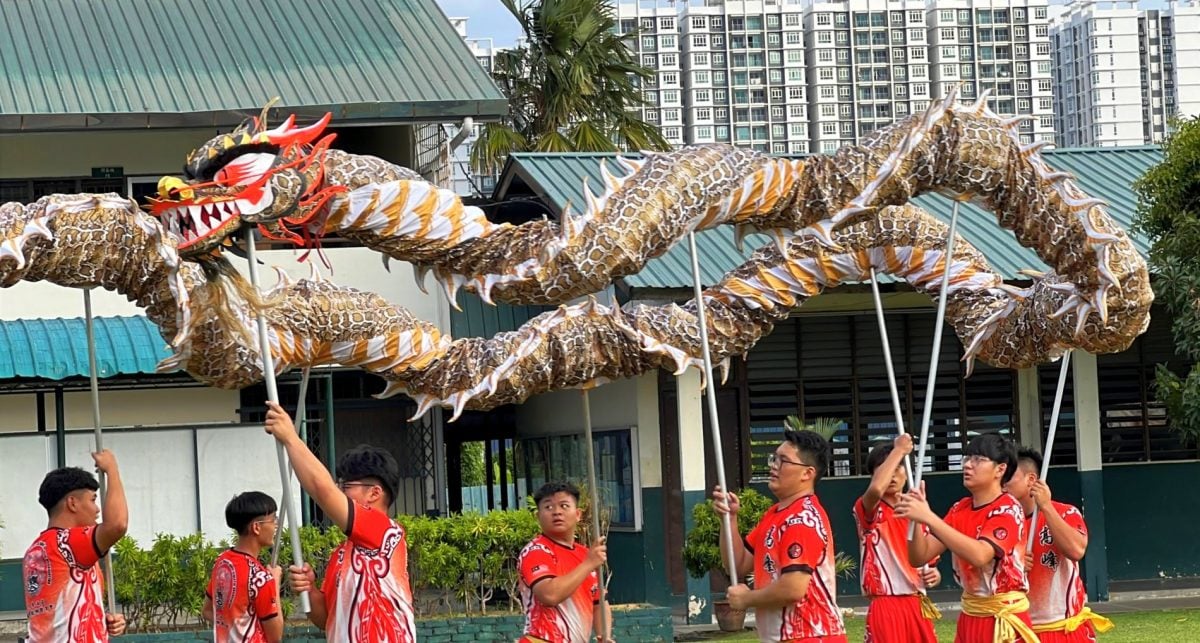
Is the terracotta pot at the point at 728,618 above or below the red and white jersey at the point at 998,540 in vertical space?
below

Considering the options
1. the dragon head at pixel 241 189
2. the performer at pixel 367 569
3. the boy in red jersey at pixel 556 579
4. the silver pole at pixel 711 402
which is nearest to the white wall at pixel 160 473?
the boy in red jersey at pixel 556 579

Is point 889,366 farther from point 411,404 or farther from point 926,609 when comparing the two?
point 411,404

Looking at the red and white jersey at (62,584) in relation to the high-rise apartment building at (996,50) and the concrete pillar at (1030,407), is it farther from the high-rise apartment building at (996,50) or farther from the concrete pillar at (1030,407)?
the high-rise apartment building at (996,50)

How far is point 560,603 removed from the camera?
23.0 ft

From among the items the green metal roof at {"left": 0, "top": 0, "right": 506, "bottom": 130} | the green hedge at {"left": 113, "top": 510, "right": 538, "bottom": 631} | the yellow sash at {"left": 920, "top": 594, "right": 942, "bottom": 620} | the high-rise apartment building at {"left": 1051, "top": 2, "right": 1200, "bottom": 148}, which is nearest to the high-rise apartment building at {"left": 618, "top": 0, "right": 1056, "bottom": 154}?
the high-rise apartment building at {"left": 1051, "top": 2, "right": 1200, "bottom": 148}

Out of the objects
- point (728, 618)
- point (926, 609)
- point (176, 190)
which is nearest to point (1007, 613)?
point (926, 609)

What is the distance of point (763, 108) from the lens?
128 m

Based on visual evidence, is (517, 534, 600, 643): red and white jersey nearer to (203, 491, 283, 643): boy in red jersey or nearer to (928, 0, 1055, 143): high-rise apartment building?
(203, 491, 283, 643): boy in red jersey

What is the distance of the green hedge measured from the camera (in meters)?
12.5

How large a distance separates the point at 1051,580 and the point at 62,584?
13.6 feet

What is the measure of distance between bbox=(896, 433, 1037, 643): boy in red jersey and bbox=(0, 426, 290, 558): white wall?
8.30 m

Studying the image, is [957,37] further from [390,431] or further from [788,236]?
[788,236]

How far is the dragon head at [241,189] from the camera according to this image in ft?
18.8

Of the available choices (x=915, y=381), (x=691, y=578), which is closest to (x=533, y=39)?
(x=915, y=381)
